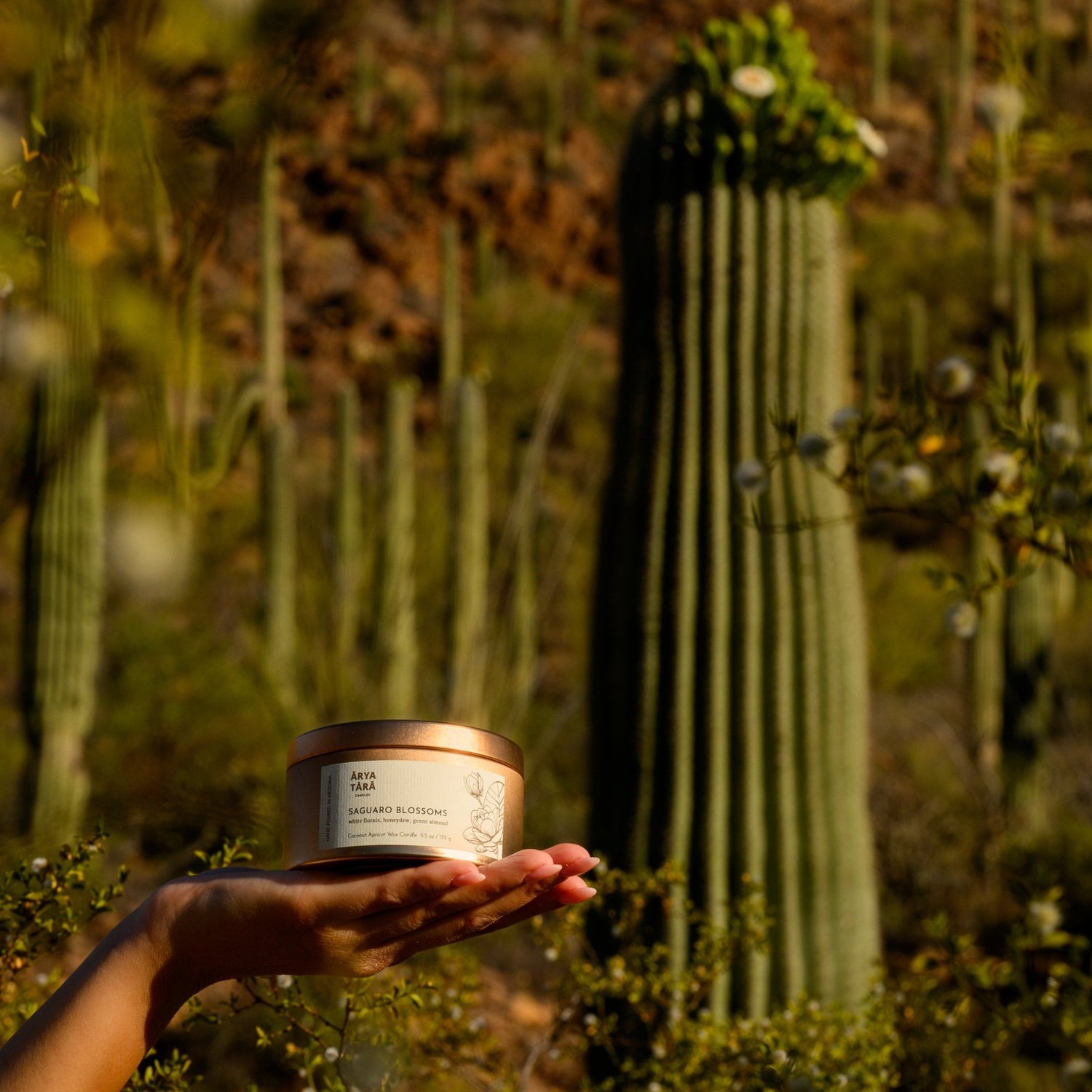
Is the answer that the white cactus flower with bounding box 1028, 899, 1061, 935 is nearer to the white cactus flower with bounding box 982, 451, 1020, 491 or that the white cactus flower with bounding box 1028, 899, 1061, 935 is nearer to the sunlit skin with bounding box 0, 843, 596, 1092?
the white cactus flower with bounding box 982, 451, 1020, 491

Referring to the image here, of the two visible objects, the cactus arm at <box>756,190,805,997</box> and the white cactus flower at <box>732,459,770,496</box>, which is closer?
the white cactus flower at <box>732,459,770,496</box>

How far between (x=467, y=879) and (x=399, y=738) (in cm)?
20

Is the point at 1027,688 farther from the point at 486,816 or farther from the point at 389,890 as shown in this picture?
the point at 389,890

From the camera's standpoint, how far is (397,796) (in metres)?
1.05

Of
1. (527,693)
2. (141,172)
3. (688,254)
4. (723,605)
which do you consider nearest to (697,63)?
(688,254)

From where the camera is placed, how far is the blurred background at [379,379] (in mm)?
802

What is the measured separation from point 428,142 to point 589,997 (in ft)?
45.3

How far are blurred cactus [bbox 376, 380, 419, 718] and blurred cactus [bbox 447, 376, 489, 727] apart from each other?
163mm

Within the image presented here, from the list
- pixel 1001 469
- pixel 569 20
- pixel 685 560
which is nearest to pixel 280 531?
pixel 685 560

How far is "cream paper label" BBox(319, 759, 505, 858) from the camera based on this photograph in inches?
41.0

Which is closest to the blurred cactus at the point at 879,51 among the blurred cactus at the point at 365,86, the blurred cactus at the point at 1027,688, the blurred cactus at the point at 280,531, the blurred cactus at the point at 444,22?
the blurred cactus at the point at 444,22

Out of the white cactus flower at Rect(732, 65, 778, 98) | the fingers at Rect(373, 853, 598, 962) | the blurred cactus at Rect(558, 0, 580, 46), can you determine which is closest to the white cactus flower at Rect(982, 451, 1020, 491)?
the fingers at Rect(373, 853, 598, 962)

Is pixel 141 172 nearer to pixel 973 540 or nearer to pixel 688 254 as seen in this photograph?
pixel 688 254

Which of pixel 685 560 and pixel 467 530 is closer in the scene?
pixel 685 560
